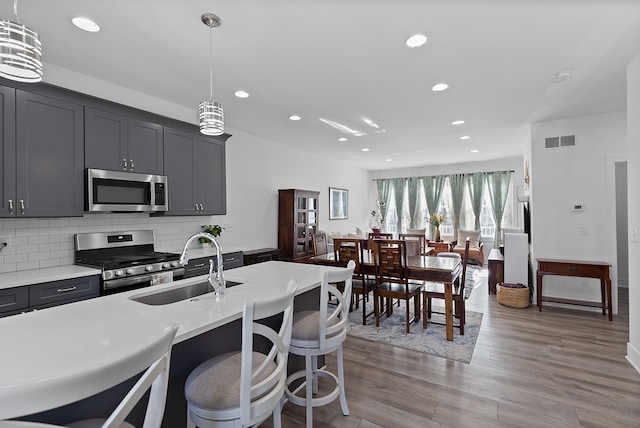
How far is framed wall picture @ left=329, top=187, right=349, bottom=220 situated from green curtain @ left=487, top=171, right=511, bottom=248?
3894 millimetres

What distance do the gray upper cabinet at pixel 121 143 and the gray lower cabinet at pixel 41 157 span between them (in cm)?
9

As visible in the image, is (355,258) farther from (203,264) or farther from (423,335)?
(203,264)

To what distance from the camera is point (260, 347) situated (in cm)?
207

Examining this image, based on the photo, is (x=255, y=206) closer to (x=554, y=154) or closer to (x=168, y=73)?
(x=168, y=73)

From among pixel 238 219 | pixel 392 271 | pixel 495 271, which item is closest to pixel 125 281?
pixel 238 219

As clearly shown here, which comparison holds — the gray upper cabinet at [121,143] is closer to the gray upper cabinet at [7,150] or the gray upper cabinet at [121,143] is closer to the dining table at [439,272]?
the gray upper cabinet at [7,150]

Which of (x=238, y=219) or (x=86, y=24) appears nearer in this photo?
(x=86, y=24)

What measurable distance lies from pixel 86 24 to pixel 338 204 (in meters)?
6.47

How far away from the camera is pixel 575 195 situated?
176 inches

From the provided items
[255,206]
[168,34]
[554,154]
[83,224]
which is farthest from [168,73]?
[554,154]

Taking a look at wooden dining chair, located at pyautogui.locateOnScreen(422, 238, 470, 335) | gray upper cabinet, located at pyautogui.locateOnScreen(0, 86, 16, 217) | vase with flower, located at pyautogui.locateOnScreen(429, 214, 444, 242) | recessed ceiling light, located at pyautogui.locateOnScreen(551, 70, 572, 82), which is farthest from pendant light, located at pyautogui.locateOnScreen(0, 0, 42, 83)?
vase with flower, located at pyautogui.locateOnScreen(429, 214, 444, 242)

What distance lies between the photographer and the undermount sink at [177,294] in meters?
1.90

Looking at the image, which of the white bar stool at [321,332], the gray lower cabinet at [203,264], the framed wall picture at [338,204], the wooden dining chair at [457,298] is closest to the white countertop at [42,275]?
the gray lower cabinet at [203,264]

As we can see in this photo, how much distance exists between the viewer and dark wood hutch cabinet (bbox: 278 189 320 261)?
18.6 feet
